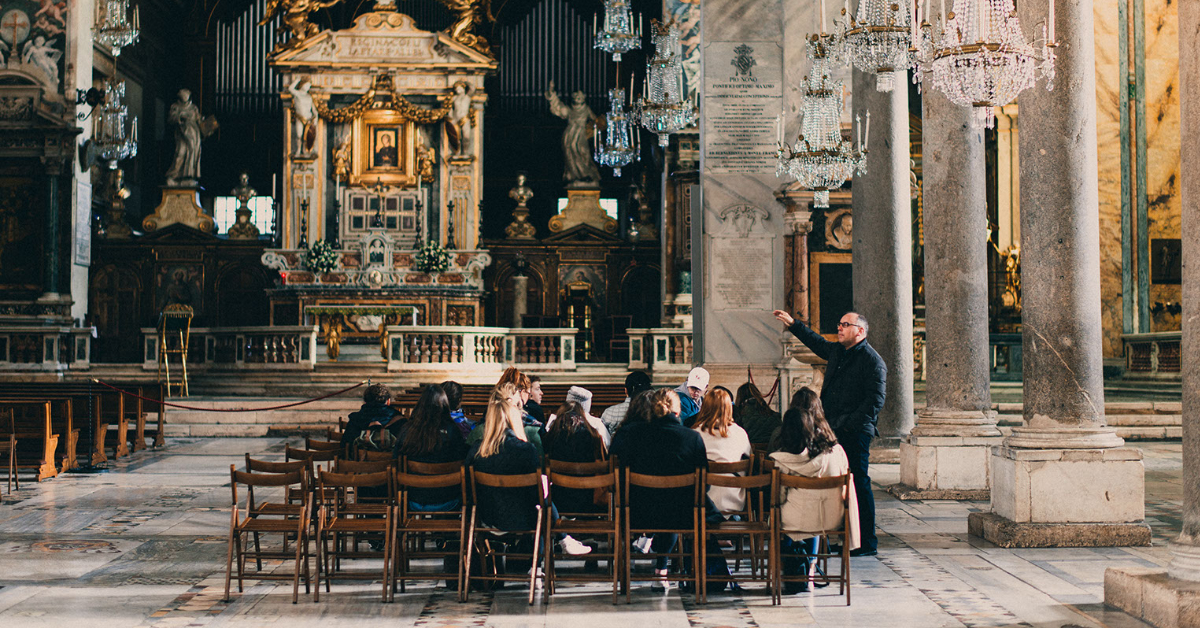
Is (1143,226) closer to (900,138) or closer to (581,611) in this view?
(900,138)

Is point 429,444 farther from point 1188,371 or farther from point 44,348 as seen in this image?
point 44,348

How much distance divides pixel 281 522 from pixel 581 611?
1.71 meters

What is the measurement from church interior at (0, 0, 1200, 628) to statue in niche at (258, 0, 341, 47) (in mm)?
97

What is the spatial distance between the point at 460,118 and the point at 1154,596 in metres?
21.9

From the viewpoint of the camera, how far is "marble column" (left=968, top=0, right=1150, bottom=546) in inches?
275

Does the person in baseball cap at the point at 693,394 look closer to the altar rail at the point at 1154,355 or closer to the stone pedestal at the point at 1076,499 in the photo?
the stone pedestal at the point at 1076,499

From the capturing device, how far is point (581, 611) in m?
5.55

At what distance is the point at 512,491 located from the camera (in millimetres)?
5891

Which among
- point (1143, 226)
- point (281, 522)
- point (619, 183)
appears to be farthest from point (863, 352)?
point (619, 183)

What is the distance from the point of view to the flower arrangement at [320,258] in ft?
78.1

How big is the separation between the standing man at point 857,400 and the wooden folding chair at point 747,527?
77 centimetres

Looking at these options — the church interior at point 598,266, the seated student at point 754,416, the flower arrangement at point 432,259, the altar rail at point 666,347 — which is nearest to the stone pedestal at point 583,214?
the church interior at point 598,266

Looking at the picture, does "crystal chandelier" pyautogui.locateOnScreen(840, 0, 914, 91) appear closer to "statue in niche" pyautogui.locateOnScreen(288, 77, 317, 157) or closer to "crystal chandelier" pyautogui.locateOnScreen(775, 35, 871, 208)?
"crystal chandelier" pyautogui.locateOnScreen(775, 35, 871, 208)

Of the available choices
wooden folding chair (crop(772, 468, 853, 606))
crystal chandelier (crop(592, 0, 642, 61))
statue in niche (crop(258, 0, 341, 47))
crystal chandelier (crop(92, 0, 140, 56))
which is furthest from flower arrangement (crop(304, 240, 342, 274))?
wooden folding chair (crop(772, 468, 853, 606))
